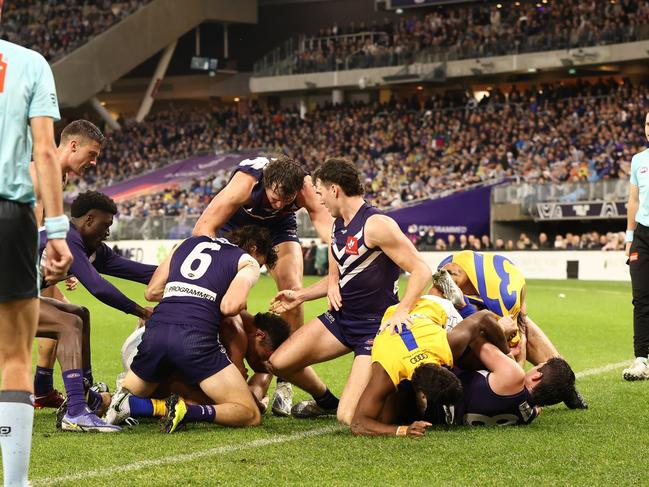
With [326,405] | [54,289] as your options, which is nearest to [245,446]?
[326,405]

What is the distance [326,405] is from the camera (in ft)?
26.1

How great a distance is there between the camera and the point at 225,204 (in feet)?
26.5

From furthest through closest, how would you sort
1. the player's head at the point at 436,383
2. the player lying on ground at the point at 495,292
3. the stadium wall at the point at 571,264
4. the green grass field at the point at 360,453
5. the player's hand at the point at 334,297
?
the stadium wall at the point at 571,264 → the player lying on ground at the point at 495,292 → the player's hand at the point at 334,297 → the player's head at the point at 436,383 → the green grass field at the point at 360,453

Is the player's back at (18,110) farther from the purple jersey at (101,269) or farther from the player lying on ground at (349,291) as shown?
the player lying on ground at (349,291)

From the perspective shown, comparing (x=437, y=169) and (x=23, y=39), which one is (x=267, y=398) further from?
(x=23, y=39)

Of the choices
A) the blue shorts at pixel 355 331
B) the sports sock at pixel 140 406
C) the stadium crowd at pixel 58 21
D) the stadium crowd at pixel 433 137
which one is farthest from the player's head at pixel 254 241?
the stadium crowd at pixel 58 21

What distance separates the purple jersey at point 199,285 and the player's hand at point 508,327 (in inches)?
73.4

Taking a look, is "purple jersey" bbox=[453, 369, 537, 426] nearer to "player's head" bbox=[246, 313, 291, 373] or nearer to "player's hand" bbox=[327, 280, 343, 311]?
"player's hand" bbox=[327, 280, 343, 311]

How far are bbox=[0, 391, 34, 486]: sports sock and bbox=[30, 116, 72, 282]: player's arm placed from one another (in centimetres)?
58

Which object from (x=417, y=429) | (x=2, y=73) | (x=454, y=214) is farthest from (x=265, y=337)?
(x=454, y=214)

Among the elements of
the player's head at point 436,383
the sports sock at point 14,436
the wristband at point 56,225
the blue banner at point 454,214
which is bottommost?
the blue banner at point 454,214

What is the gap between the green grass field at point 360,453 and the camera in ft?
17.4

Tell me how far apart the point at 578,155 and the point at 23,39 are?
2894 centimetres

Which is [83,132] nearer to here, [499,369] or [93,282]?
[93,282]
